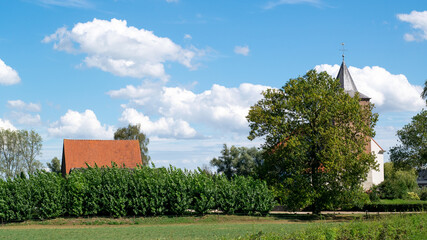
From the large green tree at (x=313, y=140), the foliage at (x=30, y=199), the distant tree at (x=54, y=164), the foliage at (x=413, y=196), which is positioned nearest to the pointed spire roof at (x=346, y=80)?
the foliage at (x=413, y=196)

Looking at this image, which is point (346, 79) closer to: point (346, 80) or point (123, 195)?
point (346, 80)

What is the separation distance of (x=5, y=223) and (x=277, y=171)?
2034cm

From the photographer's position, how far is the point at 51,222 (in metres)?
30.4

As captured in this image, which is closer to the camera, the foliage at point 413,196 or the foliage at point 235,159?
the foliage at point 413,196

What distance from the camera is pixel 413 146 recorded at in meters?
40.3

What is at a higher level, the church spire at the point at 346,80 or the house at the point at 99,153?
the church spire at the point at 346,80

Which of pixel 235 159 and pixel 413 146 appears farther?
pixel 235 159

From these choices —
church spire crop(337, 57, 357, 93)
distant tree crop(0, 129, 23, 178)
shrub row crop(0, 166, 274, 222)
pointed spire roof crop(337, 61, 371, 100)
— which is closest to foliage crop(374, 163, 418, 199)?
pointed spire roof crop(337, 61, 371, 100)

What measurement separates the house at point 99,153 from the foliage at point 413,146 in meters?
28.3

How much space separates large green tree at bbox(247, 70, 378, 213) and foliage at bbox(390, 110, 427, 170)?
628 cm

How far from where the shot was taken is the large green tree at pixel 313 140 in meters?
33.5

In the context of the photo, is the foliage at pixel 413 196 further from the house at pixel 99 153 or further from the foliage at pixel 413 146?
the house at pixel 99 153

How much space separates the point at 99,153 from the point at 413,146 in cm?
3433

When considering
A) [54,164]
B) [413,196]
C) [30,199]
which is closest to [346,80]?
[413,196]
